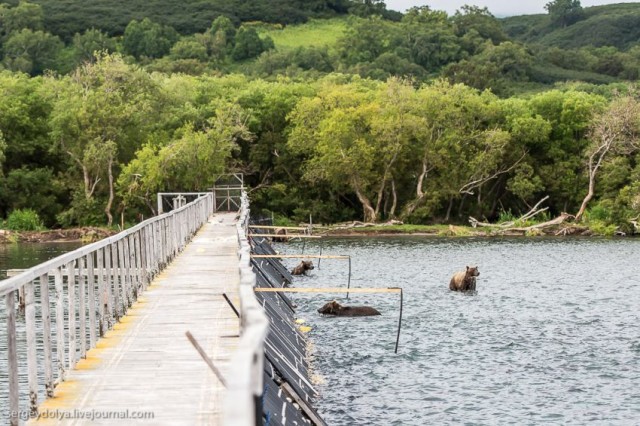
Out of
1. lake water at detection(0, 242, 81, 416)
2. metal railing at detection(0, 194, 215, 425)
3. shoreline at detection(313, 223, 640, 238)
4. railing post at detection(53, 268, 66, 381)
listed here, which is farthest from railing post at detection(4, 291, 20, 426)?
shoreline at detection(313, 223, 640, 238)

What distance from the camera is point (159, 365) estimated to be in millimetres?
14836

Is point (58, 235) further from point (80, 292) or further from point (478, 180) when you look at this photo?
point (80, 292)

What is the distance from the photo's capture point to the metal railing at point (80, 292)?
37.4 ft

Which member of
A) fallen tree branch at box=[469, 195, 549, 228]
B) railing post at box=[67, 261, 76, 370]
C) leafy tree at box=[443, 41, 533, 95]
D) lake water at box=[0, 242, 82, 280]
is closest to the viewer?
railing post at box=[67, 261, 76, 370]

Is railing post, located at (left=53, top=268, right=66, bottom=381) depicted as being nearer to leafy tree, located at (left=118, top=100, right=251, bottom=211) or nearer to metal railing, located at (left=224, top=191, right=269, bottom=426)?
metal railing, located at (left=224, top=191, right=269, bottom=426)

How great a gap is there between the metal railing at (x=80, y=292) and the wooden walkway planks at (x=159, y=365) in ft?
0.92

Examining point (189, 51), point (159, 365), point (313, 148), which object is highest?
point (189, 51)

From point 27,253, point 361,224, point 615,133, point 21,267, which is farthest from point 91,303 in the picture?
point 615,133

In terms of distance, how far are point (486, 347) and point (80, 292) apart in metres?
20.0

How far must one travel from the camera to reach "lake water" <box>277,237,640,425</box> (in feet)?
80.9

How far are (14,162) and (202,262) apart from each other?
7066cm

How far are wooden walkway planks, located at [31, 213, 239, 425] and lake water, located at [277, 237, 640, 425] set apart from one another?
165 inches

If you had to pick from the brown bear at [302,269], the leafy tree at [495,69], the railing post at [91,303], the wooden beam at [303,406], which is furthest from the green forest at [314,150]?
the railing post at [91,303]

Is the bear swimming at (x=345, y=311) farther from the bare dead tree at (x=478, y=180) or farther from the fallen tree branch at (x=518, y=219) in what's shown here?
the bare dead tree at (x=478, y=180)
